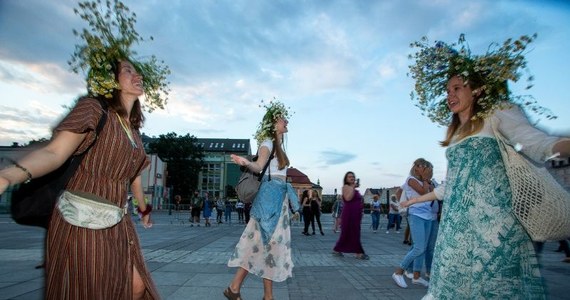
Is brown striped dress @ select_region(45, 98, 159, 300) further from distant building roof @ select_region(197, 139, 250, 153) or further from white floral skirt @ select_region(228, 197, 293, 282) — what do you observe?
distant building roof @ select_region(197, 139, 250, 153)

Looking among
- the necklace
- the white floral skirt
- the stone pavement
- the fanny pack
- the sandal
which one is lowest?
the stone pavement

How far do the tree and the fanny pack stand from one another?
78783 millimetres

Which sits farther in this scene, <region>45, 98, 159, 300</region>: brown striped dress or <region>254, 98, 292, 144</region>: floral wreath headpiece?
<region>254, 98, 292, 144</region>: floral wreath headpiece

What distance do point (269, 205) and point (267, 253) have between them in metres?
0.51

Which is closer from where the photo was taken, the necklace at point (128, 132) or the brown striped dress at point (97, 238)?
the brown striped dress at point (97, 238)

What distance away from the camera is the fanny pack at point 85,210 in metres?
2.04

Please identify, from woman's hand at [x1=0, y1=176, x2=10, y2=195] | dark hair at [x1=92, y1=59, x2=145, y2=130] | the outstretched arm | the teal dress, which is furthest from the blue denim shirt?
woman's hand at [x1=0, y1=176, x2=10, y2=195]

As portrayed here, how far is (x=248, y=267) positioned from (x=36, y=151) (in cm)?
275

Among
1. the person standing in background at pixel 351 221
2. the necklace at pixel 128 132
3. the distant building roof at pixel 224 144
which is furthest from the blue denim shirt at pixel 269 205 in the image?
the distant building roof at pixel 224 144

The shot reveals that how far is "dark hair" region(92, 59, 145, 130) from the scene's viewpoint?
96.3 inches

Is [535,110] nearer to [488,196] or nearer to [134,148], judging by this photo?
[488,196]

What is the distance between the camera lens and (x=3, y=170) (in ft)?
5.33

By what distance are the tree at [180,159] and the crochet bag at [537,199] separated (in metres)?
79.4

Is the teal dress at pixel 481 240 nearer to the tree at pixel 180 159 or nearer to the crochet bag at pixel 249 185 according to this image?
the crochet bag at pixel 249 185
